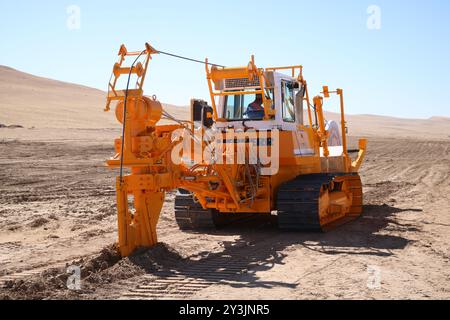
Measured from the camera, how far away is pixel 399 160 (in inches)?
1151

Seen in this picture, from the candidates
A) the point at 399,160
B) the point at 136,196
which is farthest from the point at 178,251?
the point at 399,160

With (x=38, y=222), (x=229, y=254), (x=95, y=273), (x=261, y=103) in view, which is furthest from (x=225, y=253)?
(x=38, y=222)

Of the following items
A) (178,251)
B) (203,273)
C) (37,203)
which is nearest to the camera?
(203,273)

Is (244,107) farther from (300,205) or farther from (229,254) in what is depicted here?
(229,254)

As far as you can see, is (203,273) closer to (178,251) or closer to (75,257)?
(178,251)

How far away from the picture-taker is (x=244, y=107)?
438 inches

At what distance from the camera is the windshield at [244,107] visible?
10844 millimetres

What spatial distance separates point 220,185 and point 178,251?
1.35 m

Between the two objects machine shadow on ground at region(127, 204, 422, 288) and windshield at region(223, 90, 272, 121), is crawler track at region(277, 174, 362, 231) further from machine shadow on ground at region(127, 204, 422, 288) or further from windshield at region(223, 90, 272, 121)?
windshield at region(223, 90, 272, 121)

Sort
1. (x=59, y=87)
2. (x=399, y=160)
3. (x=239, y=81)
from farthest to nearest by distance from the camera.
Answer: (x=59, y=87)
(x=399, y=160)
(x=239, y=81)

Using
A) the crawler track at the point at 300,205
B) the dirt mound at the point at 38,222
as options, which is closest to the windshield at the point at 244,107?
the crawler track at the point at 300,205

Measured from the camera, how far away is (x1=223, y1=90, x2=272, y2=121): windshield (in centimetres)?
1084

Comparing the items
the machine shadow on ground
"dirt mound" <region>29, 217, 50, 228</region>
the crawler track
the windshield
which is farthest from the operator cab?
"dirt mound" <region>29, 217, 50, 228</region>

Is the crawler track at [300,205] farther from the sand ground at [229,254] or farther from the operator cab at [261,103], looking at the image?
the operator cab at [261,103]
